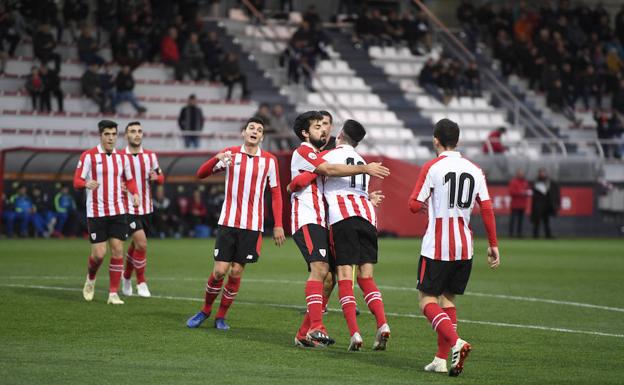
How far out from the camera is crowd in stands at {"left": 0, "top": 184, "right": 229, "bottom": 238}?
29797 millimetres

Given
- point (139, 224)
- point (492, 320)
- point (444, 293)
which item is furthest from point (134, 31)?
point (444, 293)

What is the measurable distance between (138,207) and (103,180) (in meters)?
0.76

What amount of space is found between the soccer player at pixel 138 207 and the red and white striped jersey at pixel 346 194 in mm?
5169

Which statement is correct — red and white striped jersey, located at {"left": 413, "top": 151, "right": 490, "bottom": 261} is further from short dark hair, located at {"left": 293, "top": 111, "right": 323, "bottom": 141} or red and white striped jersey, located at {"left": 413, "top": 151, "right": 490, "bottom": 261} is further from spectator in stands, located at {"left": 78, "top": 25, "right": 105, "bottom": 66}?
spectator in stands, located at {"left": 78, "top": 25, "right": 105, "bottom": 66}

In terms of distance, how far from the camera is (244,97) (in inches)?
1428

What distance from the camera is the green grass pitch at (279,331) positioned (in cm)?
929

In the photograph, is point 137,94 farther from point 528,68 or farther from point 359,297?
point 359,297

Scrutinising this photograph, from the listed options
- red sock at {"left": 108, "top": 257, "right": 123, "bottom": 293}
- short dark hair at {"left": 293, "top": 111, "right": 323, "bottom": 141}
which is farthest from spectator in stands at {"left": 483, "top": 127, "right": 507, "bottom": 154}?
short dark hair at {"left": 293, "top": 111, "right": 323, "bottom": 141}

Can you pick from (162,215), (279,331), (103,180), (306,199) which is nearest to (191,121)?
(162,215)

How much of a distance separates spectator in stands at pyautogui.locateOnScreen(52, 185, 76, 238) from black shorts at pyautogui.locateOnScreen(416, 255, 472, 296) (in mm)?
21527

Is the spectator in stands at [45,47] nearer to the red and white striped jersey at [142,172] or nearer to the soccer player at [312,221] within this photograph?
the red and white striped jersey at [142,172]

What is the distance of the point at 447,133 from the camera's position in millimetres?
9547

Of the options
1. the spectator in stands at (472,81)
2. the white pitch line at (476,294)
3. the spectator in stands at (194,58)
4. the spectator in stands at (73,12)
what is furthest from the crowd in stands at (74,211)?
the spectator in stands at (472,81)

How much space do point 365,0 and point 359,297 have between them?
29.0 m
